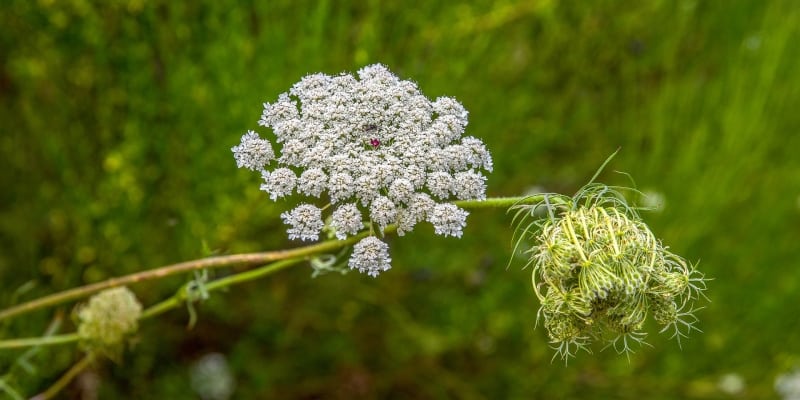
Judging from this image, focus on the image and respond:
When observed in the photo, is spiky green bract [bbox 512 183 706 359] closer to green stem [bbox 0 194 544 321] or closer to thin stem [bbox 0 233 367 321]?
green stem [bbox 0 194 544 321]

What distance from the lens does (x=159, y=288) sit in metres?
2.02

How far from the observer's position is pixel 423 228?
7.82 feet

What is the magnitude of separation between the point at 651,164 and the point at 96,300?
5.84 feet

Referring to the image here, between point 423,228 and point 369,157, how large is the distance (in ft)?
4.98

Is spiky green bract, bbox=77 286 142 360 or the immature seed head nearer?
the immature seed head

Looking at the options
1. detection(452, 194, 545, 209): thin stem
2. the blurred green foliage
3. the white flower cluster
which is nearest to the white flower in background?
the white flower cluster

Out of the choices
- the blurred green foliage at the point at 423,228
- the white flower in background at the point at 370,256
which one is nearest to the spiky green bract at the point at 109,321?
the blurred green foliage at the point at 423,228

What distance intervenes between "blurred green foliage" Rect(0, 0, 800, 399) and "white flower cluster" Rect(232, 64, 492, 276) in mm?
603

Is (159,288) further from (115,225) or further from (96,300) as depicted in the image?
(96,300)

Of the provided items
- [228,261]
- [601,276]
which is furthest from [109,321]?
[601,276]

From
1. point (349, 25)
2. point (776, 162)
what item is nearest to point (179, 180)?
point (349, 25)

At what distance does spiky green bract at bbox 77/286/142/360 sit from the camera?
4.10 ft

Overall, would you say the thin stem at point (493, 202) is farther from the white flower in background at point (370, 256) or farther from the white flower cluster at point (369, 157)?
the white flower in background at point (370, 256)

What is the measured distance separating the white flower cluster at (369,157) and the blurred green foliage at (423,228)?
1.98 ft
